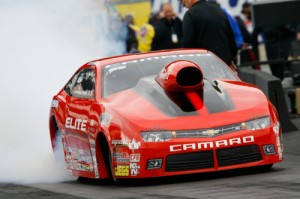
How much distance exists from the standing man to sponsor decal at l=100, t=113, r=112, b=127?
3999 mm

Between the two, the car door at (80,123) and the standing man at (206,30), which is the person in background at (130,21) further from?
the car door at (80,123)

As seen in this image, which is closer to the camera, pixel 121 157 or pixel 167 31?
pixel 121 157

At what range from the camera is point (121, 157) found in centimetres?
1064

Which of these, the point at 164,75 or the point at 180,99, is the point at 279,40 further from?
the point at 180,99

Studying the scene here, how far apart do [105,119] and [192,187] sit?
124 centimetres

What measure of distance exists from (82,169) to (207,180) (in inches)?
61.7

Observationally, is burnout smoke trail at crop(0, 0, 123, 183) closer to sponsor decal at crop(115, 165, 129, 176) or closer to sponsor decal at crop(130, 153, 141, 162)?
sponsor decal at crop(115, 165, 129, 176)

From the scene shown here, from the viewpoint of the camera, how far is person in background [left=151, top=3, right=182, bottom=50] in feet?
73.4

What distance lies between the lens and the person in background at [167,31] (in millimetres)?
22375

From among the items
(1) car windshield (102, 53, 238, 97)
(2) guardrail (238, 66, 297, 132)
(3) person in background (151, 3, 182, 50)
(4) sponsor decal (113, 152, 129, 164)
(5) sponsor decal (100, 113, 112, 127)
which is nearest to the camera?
(4) sponsor decal (113, 152, 129, 164)

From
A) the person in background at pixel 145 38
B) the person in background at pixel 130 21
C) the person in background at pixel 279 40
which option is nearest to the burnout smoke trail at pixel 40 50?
the person in background at pixel 145 38

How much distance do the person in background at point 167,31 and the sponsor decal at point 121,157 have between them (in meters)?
11.7

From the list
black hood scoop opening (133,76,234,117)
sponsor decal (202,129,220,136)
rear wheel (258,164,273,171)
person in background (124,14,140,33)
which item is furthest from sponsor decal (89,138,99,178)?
person in background (124,14,140,33)

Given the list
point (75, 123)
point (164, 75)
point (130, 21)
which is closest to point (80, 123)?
point (75, 123)
